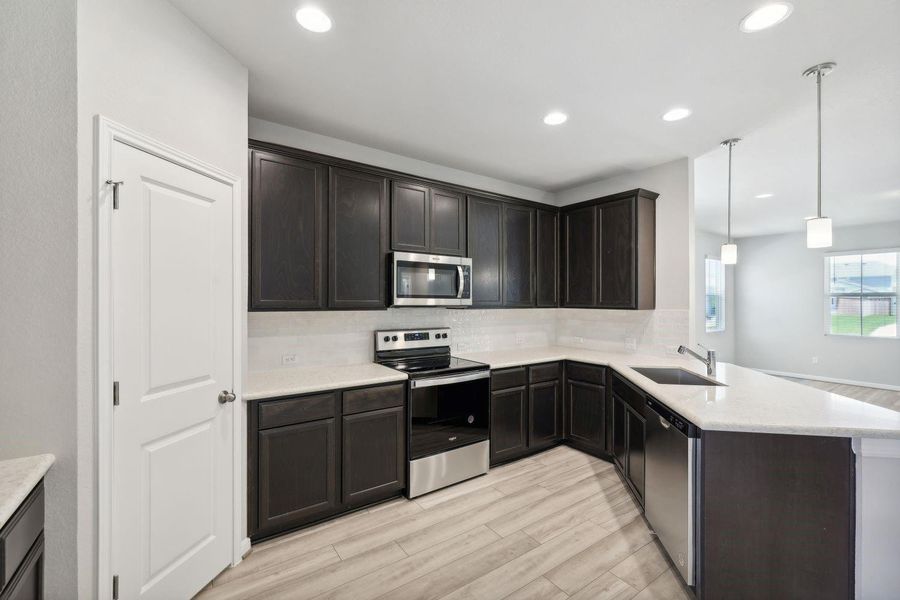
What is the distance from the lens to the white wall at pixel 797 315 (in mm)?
6539

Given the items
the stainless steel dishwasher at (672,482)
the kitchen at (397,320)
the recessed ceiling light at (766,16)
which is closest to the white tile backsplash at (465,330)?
the kitchen at (397,320)

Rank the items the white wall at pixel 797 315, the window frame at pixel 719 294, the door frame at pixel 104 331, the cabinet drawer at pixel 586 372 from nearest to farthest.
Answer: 1. the door frame at pixel 104 331
2. the cabinet drawer at pixel 586 372
3. the white wall at pixel 797 315
4. the window frame at pixel 719 294

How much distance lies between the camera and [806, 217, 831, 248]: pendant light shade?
2.28m

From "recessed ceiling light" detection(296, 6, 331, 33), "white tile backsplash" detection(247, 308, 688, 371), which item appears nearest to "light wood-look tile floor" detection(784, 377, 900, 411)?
"white tile backsplash" detection(247, 308, 688, 371)

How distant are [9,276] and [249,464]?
139 centimetres

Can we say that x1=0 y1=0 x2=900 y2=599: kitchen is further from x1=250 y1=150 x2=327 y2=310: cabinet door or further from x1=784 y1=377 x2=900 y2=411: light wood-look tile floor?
x1=784 y1=377 x2=900 y2=411: light wood-look tile floor

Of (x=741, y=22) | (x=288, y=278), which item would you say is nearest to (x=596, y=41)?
(x=741, y=22)

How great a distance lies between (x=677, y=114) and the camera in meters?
2.67

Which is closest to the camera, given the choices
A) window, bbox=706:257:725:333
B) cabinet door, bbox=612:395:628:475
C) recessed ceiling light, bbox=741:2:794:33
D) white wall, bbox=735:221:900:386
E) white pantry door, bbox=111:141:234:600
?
white pantry door, bbox=111:141:234:600

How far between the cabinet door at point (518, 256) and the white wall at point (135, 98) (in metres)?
2.49

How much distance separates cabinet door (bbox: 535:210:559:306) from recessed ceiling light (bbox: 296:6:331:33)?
2767 millimetres

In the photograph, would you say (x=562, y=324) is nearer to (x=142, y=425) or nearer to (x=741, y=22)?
(x=741, y=22)

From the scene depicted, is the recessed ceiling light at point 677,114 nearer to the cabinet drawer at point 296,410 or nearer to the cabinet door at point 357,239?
the cabinet door at point 357,239

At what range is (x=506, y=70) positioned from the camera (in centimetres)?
219
